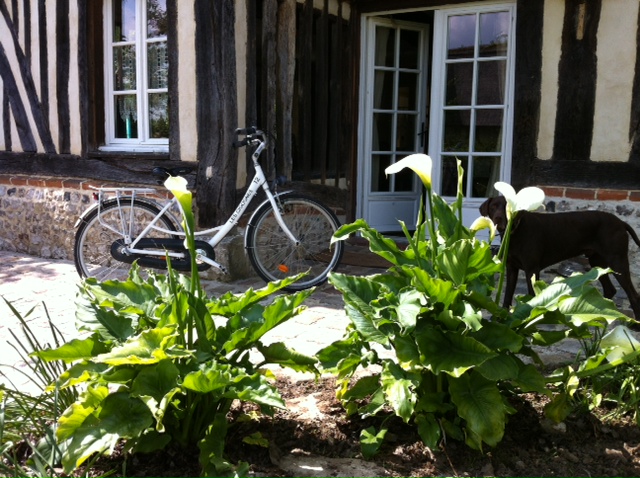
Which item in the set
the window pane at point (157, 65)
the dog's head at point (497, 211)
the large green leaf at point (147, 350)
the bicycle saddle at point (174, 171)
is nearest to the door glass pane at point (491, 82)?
the dog's head at point (497, 211)

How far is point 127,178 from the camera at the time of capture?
5531 millimetres

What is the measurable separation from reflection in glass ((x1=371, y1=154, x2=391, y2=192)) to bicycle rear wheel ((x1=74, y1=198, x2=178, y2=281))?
7.00ft

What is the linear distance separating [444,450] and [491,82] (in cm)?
404

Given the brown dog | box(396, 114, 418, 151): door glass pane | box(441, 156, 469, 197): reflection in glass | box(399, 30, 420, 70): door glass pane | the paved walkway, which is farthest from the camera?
box(396, 114, 418, 151): door glass pane

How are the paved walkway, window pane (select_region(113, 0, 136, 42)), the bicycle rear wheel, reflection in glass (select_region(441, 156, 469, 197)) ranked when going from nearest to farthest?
the paved walkway
the bicycle rear wheel
window pane (select_region(113, 0, 136, 42))
reflection in glass (select_region(441, 156, 469, 197))

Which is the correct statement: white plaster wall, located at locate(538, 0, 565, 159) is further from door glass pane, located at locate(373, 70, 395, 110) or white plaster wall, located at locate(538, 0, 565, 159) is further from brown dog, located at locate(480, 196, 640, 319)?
door glass pane, located at locate(373, 70, 395, 110)

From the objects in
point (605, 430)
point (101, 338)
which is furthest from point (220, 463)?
point (605, 430)

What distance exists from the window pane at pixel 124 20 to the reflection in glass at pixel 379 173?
236cm

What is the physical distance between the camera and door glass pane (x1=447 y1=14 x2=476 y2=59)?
18.0ft

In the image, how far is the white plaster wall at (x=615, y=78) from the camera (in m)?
4.32

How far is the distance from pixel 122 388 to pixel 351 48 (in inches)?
184

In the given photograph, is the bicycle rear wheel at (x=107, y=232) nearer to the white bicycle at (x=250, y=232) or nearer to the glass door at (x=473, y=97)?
the white bicycle at (x=250, y=232)

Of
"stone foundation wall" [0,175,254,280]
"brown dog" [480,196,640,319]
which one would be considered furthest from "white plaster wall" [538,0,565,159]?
"stone foundation wall" [0,175,254,280]

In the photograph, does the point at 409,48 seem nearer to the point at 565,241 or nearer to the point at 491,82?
the point at 491,82
